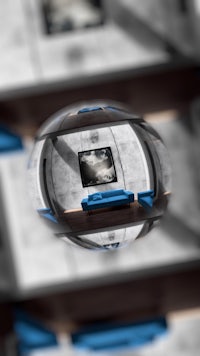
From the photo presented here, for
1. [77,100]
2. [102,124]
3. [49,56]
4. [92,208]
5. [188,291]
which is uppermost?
[49,56]

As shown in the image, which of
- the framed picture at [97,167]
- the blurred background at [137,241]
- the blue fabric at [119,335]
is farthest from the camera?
the blue fabric at [119,335]

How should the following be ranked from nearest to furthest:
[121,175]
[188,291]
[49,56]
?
[121,175] → [49,56] → [188,291]

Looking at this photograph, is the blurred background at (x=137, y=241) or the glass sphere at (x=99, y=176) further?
the blurred background at (x=137, y=241)

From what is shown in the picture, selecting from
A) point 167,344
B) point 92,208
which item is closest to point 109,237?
point 92,208

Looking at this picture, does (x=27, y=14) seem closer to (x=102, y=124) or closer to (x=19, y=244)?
(x=19, y=244)

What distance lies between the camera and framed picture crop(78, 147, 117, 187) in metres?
1.38

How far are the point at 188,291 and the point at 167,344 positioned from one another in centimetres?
37

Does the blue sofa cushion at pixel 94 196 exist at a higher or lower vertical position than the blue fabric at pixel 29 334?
higher

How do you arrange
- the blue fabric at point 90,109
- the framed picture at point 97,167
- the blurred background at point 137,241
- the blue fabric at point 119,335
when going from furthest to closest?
the blue fabric at point 119,335
the blurred background at point 137,241
the blue fabric at point 90,109
the framed picture at point 97,167

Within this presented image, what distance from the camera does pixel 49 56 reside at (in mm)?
3543

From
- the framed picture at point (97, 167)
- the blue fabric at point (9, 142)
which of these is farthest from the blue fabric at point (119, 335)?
the framed picture at point (97, 167)

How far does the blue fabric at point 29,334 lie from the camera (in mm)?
3697

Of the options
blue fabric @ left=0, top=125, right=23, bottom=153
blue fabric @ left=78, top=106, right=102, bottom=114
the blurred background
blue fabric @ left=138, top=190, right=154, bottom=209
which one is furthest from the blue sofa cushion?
blue fabric @ left=0, top=125, right=23, bottom=153

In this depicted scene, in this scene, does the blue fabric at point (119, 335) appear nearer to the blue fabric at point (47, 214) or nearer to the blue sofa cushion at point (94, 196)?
the blue fabric at point (47, 214)
